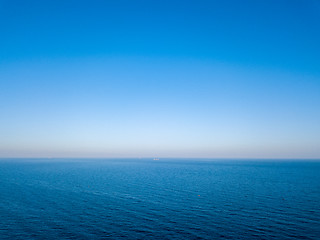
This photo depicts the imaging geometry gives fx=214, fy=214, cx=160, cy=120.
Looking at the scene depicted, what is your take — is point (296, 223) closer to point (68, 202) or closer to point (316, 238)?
point (316, 238)

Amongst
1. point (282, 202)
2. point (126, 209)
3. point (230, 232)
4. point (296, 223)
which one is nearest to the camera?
point (230, 232)

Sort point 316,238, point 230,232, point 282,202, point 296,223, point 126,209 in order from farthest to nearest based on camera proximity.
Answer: point 282,202 → point 126,209 → point 296,223 → point 230,232 → point 316,238

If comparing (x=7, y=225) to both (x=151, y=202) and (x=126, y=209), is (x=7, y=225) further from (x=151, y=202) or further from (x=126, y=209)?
(x=151, y=202)

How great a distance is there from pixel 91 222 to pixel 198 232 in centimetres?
2372

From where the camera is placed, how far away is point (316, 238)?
39719 millimetres

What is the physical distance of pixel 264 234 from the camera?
41938 millimetres

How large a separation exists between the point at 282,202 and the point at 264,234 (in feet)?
96.3

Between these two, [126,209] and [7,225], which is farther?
[126,209]

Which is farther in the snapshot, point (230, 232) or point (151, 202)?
point (151, 202)

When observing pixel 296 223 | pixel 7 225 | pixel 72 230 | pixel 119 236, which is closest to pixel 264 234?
pixel 296 223

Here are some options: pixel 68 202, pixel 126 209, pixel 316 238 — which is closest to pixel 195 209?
pixel 126 209

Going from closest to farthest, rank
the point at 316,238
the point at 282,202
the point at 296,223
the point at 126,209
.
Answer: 1. the point at 316,238
2. the point at 296,223
3. the point at 126,209
4. the point at 282,202

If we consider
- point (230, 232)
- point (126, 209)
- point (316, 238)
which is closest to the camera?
point (316, 238)

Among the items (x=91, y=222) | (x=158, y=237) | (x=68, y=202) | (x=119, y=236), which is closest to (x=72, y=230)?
(x=91, y=222)
